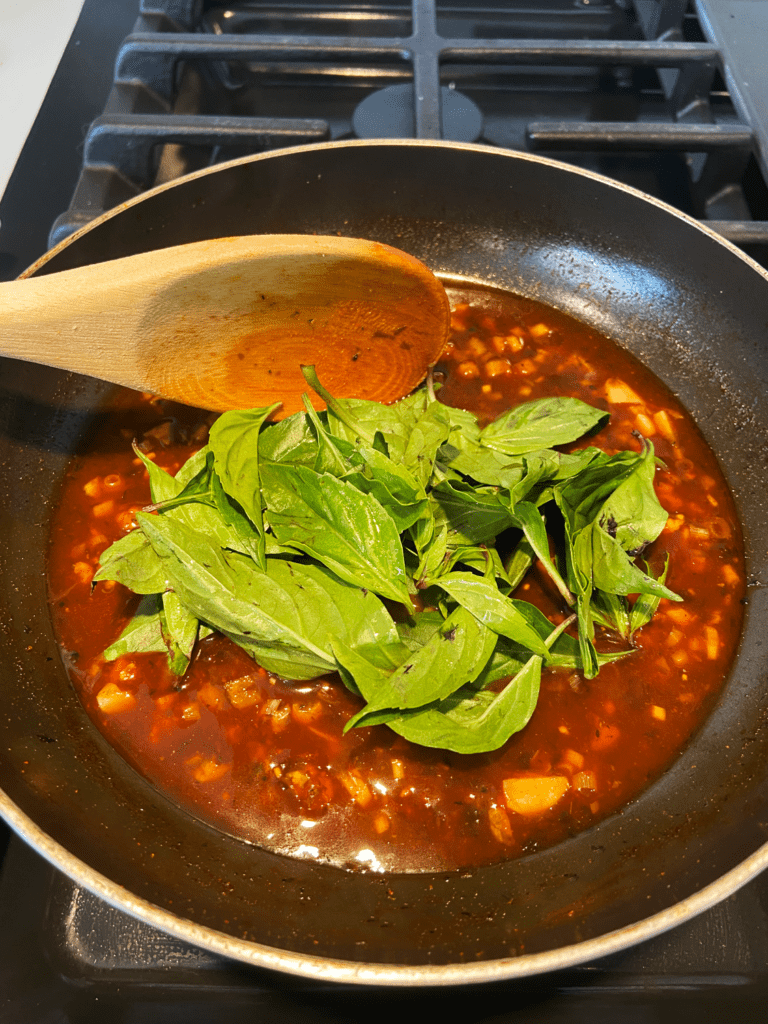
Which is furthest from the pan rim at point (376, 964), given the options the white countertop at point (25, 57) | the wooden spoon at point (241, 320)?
the white countertop at point (25, 57)

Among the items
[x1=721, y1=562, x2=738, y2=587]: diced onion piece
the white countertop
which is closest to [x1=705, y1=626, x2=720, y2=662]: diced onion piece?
[x1=721, y1=562, x2=738, y2=587]: diced onion piece

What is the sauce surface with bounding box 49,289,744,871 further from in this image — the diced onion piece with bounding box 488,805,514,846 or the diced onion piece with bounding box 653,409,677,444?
the diced onion piece with bounding box 653,409,677,444

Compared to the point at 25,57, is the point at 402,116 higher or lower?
lower

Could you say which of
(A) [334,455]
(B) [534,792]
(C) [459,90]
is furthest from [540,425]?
(C) [459,90]

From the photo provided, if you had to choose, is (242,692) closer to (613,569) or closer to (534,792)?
(534,792)

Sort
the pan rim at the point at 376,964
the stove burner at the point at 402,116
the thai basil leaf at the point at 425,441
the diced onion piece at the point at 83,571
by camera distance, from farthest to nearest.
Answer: the stove burner at the point at 402,116, the diced onion piece at the point at 83,571, the thai basil leaf at the point at 425,441, the pan rim at the point at 376,964

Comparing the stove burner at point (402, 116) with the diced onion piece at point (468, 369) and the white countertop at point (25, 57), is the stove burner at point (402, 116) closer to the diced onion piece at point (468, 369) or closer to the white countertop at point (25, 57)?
the diced onion piece at point (468, 369)
